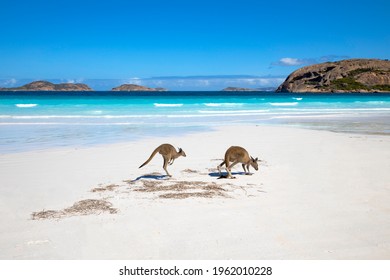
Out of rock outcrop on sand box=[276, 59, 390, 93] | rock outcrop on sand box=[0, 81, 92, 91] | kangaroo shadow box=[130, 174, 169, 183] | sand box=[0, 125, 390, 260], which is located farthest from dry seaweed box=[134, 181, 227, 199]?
rock outcrop on sand box=[0, 81, 92, 91]

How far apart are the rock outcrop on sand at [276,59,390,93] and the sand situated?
103m

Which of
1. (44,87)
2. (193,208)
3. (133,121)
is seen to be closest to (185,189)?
(193,208)

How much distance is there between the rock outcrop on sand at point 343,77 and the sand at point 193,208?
103131 millimetres

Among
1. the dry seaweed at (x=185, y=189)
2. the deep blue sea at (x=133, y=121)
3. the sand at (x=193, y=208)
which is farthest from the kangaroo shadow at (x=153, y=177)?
the deep blue sea at (x=133, y=121)

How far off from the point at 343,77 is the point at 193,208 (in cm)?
11678

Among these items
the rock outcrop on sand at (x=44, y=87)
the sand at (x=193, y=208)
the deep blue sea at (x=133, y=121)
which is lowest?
the sand at (x=193, y=208)

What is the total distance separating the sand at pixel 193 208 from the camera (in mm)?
3951

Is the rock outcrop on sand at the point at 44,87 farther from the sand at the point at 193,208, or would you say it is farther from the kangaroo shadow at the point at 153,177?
the kangaroo shadow at the point at 153,177

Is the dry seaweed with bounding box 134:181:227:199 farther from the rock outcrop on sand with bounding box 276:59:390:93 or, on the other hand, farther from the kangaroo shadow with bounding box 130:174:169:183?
the rock outcrop on sand with bounding box 276:59:390:93

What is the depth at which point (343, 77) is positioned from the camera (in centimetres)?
11119

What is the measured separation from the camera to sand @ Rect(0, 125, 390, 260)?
156 inches

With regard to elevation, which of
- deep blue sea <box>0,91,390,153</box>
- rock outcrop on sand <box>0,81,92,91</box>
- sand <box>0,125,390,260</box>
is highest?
rock outcrop on sand <box>0,81,92,91</box>

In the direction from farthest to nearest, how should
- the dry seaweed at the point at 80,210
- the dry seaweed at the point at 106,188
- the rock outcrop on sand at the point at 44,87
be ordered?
1. the rock outcrop on sand at the point at 44,87
2. the dry seaweed at the point at 106,188
3. the dry seaweed at the point at 80,210
